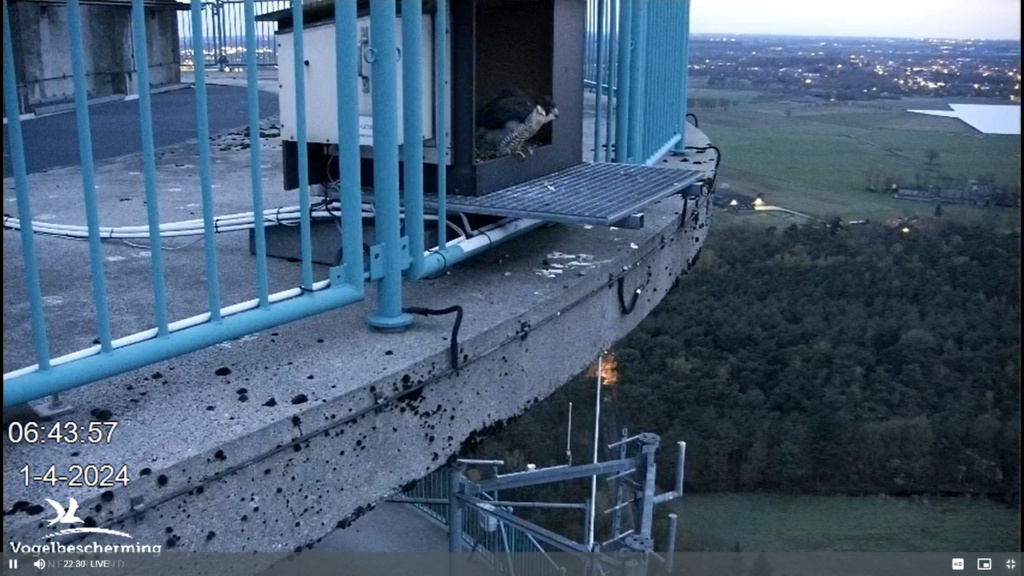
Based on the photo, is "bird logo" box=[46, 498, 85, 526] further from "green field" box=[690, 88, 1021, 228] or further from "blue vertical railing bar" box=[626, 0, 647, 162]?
"green field" box=[690, 88, 1021, 228]

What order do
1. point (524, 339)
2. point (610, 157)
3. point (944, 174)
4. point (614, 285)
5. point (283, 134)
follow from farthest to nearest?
point (944, 174)
point (610, 157)
point (614, 285)
point (283, 134)
point (524, 339)

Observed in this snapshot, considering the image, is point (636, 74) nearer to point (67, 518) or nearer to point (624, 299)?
point (624, 299)

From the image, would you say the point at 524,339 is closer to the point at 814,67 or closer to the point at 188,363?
the point at 188,363

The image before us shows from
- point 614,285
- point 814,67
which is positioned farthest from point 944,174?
point 614,285

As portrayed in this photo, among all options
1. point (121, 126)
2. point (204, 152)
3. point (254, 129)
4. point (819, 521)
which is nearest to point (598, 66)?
point (254, 129)

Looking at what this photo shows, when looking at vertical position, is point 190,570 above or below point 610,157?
below

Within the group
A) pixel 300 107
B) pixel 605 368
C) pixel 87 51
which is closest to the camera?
pixel 300 107
